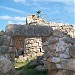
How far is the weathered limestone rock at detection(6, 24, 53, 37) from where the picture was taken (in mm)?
8102

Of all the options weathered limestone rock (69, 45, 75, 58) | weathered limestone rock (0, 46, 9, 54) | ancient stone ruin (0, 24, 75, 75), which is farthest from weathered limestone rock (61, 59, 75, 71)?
weathered limestone rock (0, 46, 9, 54)

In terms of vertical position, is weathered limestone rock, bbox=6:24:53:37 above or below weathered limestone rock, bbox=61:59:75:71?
above

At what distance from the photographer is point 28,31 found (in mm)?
8203

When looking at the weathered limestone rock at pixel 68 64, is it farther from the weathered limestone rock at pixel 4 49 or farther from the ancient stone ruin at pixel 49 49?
the weathered limestone rock at pixel 4 49

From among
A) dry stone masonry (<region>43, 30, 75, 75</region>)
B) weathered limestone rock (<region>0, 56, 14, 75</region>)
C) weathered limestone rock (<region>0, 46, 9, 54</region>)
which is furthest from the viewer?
weathered limestone rock (<region>0, 46, 9, 54</region>)

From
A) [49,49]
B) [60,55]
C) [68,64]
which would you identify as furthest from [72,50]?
[49,49]

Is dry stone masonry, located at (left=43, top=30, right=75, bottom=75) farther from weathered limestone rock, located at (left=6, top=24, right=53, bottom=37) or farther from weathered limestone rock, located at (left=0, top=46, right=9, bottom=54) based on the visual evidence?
weathered limestone rock, located at (left=0, top=46, right=9, bottom=54)

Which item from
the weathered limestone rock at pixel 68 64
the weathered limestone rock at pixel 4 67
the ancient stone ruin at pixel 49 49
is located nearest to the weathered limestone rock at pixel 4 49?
the ancient stone ruin at pixel 49 49

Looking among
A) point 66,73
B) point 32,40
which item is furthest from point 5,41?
point 32,40

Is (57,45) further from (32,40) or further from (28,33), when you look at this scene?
(32,40)

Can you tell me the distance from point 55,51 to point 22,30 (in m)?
1.37

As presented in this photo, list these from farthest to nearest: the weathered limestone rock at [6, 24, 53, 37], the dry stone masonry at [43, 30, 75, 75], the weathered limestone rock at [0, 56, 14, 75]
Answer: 1. the weathered limestone rock at [6, 24, 53, 37]
2. the dry stone masonry at [43, 30, 75, 75]
3. the weathered limestone rock at [0, 56, 14, 75]

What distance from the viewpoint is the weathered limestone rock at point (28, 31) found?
810cm

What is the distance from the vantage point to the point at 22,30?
322 inches
